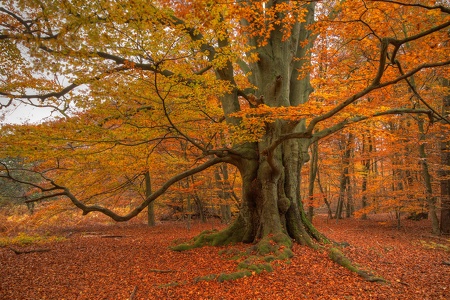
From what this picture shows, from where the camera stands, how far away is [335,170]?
54.1 feet

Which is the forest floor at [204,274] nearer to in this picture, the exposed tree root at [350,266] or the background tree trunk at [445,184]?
the exposed tree root at [350,266]

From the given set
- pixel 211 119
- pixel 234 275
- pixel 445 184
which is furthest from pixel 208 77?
pixel 445 184

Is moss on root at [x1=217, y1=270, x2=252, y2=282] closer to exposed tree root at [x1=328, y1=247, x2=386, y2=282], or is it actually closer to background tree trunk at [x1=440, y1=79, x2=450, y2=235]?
exposed tree root at [x1=328, y1=247, x2=386, y2=282]

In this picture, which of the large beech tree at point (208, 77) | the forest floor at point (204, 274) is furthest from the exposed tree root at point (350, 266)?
the large beech tree at point (208, 77)

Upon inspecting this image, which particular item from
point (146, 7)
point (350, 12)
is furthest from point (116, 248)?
point (350, 12)

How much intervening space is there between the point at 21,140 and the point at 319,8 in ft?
35.8

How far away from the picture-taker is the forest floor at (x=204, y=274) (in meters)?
4.43

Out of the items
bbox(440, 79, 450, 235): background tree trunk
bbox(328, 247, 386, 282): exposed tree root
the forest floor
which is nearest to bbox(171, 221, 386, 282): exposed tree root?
bbox(328, 247, 386, 282): exposed tree root

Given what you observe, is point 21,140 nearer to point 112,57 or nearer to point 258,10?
point 112,57

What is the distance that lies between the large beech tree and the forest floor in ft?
3.77

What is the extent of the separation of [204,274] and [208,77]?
161 inches

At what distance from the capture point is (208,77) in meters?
5.56

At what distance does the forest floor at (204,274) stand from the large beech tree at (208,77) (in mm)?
1148

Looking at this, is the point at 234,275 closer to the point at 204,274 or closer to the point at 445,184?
the point at 204,274
